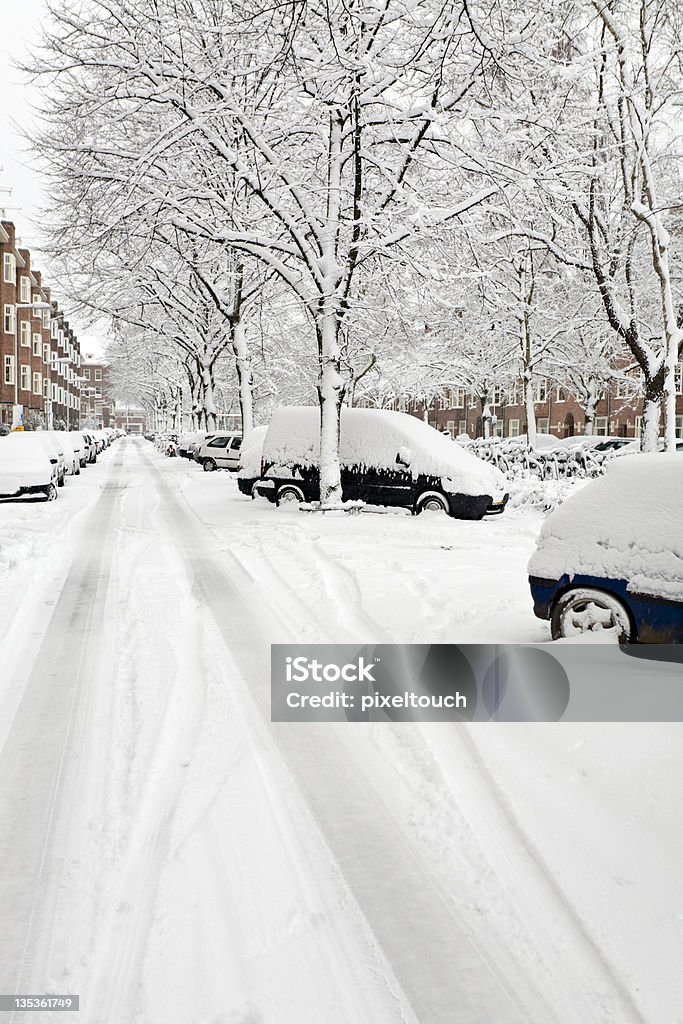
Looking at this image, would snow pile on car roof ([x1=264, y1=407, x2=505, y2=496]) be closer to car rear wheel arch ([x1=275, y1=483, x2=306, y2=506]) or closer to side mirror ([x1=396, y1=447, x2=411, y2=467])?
side mirror ([x1=396, y1=447, x2=411, y2=467])

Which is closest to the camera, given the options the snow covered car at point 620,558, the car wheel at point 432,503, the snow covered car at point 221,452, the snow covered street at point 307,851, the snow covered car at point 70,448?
the snow covered street at point 307,851

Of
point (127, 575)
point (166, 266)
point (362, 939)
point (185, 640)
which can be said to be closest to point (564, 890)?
point (362, 939)

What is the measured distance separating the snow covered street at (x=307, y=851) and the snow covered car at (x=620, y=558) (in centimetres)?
54

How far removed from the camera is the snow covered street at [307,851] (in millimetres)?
2709

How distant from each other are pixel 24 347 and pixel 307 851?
69.7m

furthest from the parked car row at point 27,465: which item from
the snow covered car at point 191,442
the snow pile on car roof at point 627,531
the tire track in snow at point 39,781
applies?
the snow covered car at point 191,442

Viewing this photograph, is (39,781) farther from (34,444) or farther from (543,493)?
(34,444)

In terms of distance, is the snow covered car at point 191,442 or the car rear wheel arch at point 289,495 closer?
the car rear wheel arch at point 289,495

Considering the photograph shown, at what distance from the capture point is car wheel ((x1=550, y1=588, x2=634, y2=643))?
20.5ft

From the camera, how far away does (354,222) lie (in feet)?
50.9

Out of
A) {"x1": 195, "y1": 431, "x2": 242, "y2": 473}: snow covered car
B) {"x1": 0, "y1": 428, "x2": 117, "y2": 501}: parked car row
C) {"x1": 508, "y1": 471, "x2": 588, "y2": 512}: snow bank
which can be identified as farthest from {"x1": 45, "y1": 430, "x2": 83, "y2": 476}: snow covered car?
{"x1": 508, "y1": 471, "x2": 588, "y2": 512}: snow bank

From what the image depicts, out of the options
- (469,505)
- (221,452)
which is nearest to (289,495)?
(469,505)

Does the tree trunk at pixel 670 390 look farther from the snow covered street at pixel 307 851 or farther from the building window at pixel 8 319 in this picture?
the building window at pixel 8 319

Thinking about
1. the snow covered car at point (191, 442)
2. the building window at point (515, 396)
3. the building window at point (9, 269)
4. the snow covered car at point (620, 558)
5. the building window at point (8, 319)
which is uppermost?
the building window at point (9, 269)
